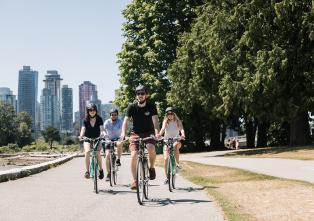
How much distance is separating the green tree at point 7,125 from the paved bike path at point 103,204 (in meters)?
142

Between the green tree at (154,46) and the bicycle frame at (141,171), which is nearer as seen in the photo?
the bicycle frame at (141,171)

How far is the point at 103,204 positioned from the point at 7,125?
15610cm

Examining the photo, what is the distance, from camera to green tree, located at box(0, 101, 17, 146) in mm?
151500

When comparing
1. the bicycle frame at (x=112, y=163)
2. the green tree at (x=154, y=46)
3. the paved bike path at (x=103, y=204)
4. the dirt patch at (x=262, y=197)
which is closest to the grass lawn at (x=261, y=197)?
the dirt patch at (x=262, y=197)

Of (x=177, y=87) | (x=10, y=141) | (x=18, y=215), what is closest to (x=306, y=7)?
(x=177, y=87)

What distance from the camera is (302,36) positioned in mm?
32375

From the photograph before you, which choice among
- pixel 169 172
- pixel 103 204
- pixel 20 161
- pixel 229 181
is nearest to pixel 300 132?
pixel 229 181

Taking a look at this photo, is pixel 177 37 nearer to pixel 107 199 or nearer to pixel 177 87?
pixel 177 87

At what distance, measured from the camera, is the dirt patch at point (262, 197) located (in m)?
8.80

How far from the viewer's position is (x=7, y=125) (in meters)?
160

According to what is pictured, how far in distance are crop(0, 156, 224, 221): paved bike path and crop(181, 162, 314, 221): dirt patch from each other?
0.37 m

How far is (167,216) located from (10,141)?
15103 centimetres

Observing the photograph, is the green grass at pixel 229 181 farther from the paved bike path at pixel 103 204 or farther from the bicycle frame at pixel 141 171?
the bicycle frame at pixel 141 171

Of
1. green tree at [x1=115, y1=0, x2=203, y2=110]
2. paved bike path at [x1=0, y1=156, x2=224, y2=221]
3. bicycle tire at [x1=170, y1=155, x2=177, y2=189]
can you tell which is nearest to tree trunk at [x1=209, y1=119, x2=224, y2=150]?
green tree at [x1=115, y1=0, x2=203, y2=110]
